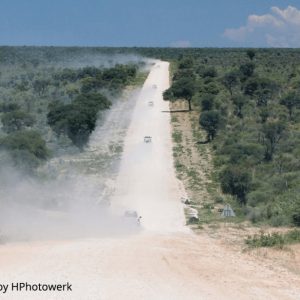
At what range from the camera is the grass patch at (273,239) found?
22953mm

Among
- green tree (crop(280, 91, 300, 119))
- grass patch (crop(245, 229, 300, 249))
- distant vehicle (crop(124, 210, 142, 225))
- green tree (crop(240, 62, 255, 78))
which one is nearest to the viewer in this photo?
grass patch (crop(245, 229, 300, 249))

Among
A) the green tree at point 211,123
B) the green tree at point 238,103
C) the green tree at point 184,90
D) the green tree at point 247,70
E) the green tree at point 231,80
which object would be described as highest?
the green tree at point 247,70

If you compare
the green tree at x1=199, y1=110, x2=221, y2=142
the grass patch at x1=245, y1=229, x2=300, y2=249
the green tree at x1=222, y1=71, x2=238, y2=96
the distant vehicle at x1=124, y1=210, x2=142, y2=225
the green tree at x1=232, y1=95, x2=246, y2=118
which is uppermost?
the green tree at x1=222, y1=71, x2=238, y2=96

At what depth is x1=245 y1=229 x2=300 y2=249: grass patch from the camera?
22953 mm

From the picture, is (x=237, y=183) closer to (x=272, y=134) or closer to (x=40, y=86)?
(x=272, y=134)

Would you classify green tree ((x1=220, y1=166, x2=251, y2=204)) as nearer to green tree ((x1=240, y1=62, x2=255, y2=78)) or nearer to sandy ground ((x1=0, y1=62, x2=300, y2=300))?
sandy ground ((x1=0, y1=62, x2=300, y2=300))

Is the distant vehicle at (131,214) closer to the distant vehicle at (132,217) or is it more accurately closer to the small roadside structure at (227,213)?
the distant vehicle at (132,217)

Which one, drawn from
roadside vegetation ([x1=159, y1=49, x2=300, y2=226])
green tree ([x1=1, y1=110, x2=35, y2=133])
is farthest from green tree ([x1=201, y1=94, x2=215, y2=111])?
green tree ([x1=1, y1=110, x2=35, y2=133])

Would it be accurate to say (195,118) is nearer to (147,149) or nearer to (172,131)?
(172,131)

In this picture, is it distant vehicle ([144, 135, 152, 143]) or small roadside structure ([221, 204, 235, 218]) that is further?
distant vehicle ([144, 135, 152, 143])

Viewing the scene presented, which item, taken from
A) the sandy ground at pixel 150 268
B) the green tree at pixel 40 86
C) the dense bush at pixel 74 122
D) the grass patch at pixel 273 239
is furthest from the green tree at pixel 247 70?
the grass patch at pixel 273 239

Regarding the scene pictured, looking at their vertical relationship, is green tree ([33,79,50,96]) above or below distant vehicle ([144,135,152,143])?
above

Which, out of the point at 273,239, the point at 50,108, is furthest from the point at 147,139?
the point at 273,239

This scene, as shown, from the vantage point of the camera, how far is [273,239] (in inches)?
917
